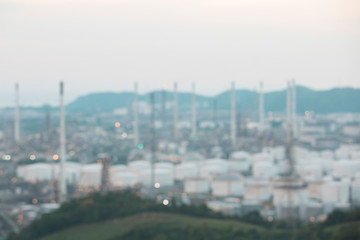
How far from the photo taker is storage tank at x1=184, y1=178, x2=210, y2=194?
35.2 ft

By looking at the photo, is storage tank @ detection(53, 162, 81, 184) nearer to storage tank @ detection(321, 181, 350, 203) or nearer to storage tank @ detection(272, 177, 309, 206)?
storage tank @ detection(272, 177, 309, 206)

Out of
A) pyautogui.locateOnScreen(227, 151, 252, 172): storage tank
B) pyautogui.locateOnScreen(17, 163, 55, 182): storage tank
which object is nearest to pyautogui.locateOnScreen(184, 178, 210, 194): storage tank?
pyautogui.locateOnScreen(17, 163, 55, 182): storage tank

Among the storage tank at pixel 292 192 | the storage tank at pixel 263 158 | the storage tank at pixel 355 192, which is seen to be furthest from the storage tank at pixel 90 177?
the storage tank at pixel 263 158

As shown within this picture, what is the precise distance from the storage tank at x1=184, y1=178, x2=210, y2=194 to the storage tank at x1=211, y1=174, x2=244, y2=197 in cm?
27

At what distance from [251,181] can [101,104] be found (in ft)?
77.0

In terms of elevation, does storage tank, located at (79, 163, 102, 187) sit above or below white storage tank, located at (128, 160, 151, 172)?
below

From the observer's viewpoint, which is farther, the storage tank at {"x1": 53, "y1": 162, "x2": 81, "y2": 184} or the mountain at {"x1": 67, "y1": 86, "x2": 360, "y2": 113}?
the mountain at {"x1": 67, "y1": 86, "x2": 360, "y2": 113}

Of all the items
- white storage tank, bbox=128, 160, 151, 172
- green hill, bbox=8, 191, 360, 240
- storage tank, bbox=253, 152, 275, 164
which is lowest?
green hill, bbox=8, 191, 360, 240

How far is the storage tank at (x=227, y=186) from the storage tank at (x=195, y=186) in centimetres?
A: 27

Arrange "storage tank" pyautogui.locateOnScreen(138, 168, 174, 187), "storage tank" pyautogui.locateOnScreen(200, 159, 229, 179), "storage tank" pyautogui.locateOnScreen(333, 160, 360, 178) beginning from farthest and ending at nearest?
"storage tank" pyautogui.locateOnScreen(200, 159, 229, 179) → "storage tank" pyautogui.locateOnScreen(333, 160, 360, 178) → "storage tank" pyautogui.locateOnScreen(138, 168, 174, 187)

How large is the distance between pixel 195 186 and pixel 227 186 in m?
0.55

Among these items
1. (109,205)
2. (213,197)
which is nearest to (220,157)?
(213,197)

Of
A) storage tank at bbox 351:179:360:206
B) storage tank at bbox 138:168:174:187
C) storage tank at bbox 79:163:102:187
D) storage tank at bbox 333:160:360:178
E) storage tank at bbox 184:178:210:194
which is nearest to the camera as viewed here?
storage tank at bbox 351:179:360:206

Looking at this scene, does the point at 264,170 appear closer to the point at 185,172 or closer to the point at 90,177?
the point at 185,172
